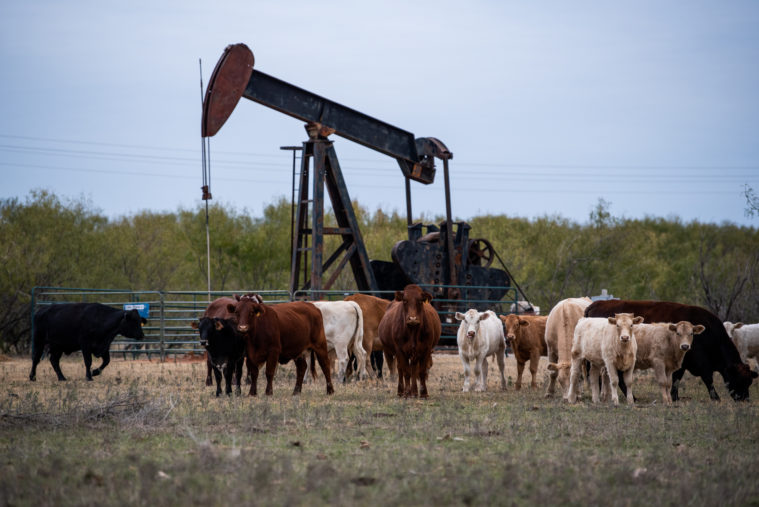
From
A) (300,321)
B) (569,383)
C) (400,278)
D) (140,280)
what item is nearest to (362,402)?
(300,321)

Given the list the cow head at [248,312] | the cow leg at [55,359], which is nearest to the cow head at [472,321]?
the cow head at [248,312]

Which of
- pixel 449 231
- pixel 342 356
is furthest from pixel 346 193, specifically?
pixel 342 356

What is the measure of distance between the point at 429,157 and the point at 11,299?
12827mm

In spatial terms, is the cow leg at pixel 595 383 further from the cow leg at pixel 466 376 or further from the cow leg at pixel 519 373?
the cow leg at pixel 466 376

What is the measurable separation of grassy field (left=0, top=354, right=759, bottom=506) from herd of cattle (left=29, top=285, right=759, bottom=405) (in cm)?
62

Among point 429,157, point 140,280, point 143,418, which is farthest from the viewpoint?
point 140,280

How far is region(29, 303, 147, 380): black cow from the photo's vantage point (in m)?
15.4

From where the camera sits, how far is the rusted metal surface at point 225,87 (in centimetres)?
1723

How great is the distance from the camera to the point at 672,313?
13.5 m

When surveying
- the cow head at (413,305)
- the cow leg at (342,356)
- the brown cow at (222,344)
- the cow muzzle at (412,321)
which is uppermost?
the cow head at (413,305)

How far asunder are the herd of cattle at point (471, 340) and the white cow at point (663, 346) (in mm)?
14

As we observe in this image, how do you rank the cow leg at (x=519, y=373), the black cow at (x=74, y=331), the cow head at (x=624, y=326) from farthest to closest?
the black cow at (x=74, y=331)
the cow leg at (x=519, y=373)
the cow head at (x=624, y=326)

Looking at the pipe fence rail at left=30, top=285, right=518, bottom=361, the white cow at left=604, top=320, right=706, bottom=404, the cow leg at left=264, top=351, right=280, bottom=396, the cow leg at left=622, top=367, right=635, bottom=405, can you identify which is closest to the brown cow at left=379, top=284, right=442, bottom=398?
the cow leg at left=264, top=351, right=280, bottom=396

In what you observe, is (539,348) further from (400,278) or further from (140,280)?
(140,280)
